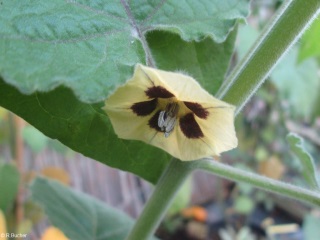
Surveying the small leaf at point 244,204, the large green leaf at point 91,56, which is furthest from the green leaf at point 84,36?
the small leaf at point 244,204

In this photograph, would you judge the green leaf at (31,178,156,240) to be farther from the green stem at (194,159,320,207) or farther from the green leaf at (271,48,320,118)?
the green leaf at (271,48,320,118)

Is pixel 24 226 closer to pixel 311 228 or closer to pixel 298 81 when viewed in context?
pixel 311 228

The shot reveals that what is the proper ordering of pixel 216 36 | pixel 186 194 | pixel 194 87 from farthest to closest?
pixel 186 194 < pixel 216 36 < pixel 194 87

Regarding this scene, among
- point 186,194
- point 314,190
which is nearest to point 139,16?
point 314,190

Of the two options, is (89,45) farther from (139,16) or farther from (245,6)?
(245,6)

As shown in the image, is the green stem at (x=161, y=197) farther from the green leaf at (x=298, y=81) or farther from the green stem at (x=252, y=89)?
the green leaf at (x=298, y=81)

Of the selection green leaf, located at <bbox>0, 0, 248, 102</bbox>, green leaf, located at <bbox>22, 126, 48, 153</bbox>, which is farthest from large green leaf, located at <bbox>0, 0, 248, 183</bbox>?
green leaf, located at <bbox>22, 126, 48, 153</bbox>
